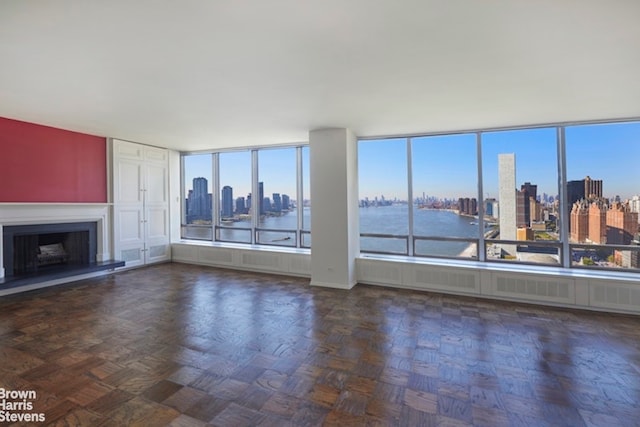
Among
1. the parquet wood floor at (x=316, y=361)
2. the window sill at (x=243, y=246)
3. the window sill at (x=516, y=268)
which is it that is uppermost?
the window sill at (x=243, y=246)

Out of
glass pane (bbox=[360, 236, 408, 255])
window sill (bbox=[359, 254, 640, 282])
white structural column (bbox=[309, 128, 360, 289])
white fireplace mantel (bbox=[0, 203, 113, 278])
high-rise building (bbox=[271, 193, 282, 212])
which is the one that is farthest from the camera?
high-rise building (bbox=[271, 193, 282, 212])

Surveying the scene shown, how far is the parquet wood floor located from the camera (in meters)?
2.07

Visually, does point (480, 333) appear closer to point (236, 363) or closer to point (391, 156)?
point (236, 363)

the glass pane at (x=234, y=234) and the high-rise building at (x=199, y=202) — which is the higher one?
the high-rise building at (x=199, y=202)

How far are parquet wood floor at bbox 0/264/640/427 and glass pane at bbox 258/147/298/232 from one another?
235cm

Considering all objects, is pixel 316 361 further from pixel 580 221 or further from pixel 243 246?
pixel 580 221

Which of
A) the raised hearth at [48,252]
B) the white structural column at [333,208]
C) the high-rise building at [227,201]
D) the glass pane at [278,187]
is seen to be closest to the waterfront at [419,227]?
the white structural column at [333,208]

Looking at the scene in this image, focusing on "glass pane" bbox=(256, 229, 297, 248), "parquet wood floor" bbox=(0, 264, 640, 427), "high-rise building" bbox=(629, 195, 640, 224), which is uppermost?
"high-rise building" bbox=(629, 195, 640, 224)

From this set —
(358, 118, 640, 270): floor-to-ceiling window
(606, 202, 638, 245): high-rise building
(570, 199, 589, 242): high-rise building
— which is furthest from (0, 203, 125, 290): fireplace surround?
(606, 202, 638, 245): high-rise building

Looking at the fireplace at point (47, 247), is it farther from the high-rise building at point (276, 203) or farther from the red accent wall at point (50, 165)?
the high-rise building at point (276, 203)

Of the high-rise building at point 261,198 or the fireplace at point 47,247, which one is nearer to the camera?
the fireplace at point 47,247

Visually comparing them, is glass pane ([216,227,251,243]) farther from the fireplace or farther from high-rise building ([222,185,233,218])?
the fireplace

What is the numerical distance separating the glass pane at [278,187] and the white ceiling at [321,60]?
2.10 meters

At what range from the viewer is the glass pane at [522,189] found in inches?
183
